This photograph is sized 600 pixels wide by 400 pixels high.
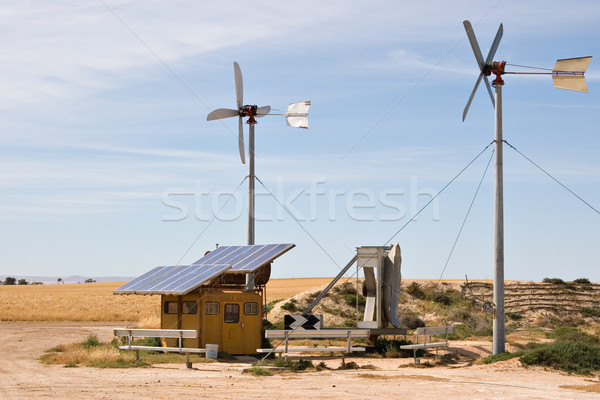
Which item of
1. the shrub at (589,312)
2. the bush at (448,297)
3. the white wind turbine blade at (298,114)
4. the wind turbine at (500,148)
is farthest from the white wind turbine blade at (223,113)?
the shrub at (589,312)

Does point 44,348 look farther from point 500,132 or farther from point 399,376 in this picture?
point 500,132

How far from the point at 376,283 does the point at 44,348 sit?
12905 mm

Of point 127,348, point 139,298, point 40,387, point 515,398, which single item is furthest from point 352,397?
point 139,298

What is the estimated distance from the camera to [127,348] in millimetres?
24984

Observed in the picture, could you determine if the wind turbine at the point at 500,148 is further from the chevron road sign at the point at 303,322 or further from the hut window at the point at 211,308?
the hut window at the point at 211,308

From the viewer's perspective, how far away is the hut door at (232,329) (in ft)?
86.6

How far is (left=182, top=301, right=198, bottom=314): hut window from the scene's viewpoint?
26484mm

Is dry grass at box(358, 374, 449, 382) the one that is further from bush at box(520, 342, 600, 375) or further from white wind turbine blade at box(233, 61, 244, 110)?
white wind turbine blade at box(233, 61, 244, 110)

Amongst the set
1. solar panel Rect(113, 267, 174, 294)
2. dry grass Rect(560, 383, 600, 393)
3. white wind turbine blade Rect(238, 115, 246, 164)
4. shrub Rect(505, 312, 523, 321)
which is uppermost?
white wind turbine blade Rect(238, 115, 246, 164)

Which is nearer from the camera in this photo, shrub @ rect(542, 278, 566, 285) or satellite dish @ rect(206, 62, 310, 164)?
satellite dish @ rect(206, 62, 310, 164)

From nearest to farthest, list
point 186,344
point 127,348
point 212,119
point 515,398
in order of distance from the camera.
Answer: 1. point 515,398
2. point 127,348
3. point 186,344
4. point 212,119

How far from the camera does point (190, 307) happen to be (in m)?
26.8

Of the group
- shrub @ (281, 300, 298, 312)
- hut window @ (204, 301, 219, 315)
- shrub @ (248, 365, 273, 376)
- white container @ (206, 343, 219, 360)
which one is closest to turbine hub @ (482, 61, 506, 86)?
hut window @ (204, 301, 219, 315)

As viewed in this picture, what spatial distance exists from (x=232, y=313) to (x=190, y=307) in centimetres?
150
